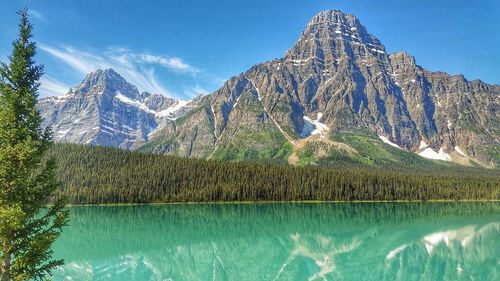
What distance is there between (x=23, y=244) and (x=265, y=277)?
35166 mm

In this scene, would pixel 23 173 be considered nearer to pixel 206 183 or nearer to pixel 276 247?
pixel 276 247

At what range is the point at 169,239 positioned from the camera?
80.1 m

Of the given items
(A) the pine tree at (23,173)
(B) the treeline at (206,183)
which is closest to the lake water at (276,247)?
(A) the pine tree at (23,173)

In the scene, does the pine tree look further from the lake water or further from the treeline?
the treeline

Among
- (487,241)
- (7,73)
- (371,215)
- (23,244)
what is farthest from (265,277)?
(371,215)

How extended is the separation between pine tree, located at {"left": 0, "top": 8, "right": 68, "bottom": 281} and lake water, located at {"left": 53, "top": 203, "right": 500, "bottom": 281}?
2927cm

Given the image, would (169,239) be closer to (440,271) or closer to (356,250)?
(356,250)

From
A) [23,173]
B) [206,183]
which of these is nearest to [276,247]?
[23,173]

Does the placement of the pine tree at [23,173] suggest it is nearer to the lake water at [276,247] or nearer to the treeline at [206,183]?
the lake water at [276,247]

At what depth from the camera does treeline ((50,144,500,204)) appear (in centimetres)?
16625

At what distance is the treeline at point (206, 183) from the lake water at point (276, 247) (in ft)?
149

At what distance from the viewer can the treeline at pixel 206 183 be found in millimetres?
166250

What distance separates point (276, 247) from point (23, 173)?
57.5m

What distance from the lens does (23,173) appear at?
21.0m
